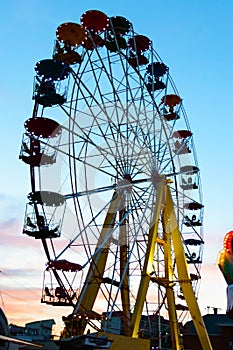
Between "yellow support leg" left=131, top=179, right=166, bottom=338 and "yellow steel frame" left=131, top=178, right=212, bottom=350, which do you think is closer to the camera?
"yellow support leg" left=131, top=179, right=166, bottom=338

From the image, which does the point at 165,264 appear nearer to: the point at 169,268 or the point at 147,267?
the point at 169,268

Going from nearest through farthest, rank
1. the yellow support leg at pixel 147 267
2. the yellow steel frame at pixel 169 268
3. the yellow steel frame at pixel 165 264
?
1. the yellow support leg at pixel 147 267
2. the yellow steel frame at pixel 169 268
3. the yellow steel frame at pixel 165 264

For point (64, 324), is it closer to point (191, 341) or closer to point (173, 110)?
point (173, 110)

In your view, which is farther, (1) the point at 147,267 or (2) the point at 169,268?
(2) the point at 169,268

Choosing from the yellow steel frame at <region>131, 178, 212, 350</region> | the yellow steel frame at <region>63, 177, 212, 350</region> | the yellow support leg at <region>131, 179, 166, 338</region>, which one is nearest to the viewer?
the yellow support leg at <region>131, 179, 166, 338</region>

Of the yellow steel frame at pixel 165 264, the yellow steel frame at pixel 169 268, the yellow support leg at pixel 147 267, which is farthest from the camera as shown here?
the yellow steel frame at pixel 165 264

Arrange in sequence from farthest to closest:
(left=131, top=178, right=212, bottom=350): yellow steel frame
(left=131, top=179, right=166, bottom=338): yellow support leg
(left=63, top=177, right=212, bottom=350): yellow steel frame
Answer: (left=63, top=177, right=212, bottom=350): yellow steel frame
(left=131, top=178, right=212, bottom=350): yellow steel frame
(left=131, top=179, right=166, bottom=338): yellow support leg

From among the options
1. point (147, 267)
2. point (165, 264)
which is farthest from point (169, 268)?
point (147, 267)

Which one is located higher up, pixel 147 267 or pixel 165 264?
pixel 165 264

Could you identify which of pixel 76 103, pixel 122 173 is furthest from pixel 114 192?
pixel 76 103

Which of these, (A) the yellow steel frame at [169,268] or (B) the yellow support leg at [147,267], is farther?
(A) the yellow steel frame at [169,268]

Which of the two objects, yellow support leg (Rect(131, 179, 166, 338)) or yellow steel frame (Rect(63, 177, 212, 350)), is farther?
yellow steel frame (Rect(63, 177, 212, 350))

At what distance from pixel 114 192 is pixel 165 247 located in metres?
2.90

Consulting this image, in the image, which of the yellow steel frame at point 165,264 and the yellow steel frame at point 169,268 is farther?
the yellow steel frame at point 165,264
